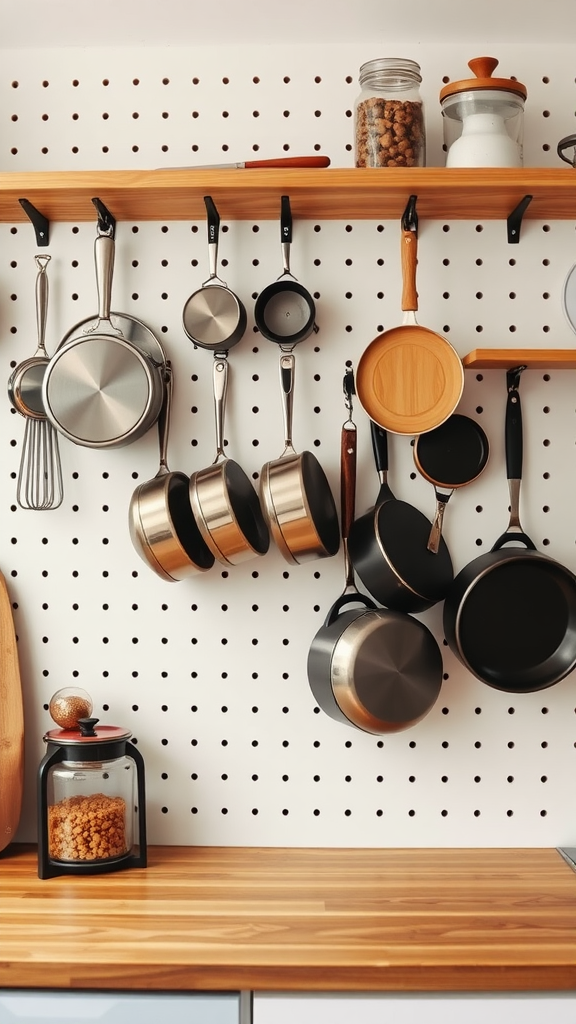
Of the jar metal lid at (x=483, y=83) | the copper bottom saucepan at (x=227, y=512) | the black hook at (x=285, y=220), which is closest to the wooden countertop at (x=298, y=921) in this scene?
the copper bottom saucepan at (x=227, y=512)

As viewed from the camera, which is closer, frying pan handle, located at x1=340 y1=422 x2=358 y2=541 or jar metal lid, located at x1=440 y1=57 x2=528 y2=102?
jar metal lid, located at x1=440 y1=57 x2=528 y2=102

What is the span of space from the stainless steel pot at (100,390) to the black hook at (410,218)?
458 millimetres

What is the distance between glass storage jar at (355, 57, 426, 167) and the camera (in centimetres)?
140

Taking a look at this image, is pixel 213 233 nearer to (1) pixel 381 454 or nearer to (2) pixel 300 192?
(2) pixel 300 192

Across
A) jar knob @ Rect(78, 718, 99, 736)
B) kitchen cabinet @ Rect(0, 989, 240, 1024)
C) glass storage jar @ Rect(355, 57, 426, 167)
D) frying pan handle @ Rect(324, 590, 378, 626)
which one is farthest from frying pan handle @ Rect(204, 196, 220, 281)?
kitchen cabinet @ Rect(0, 989, 240, 1024)

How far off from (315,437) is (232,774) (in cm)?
57

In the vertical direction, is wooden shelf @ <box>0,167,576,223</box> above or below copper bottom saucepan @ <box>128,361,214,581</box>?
above

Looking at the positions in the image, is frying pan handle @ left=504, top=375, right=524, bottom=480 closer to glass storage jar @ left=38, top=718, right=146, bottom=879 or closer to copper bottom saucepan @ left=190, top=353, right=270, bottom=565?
copper bottom saucepan @ left=190, top=353, right=270, bottom=565

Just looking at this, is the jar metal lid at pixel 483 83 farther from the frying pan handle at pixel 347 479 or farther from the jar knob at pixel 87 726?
the jar knob at pixel 87 726

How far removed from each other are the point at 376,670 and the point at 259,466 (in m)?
0.38

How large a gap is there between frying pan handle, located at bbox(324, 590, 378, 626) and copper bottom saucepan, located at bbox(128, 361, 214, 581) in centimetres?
21

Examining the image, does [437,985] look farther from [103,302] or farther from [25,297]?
[25,297]

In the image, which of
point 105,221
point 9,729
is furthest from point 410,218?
point 9,729

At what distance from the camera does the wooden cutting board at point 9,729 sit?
1467 millimetres
